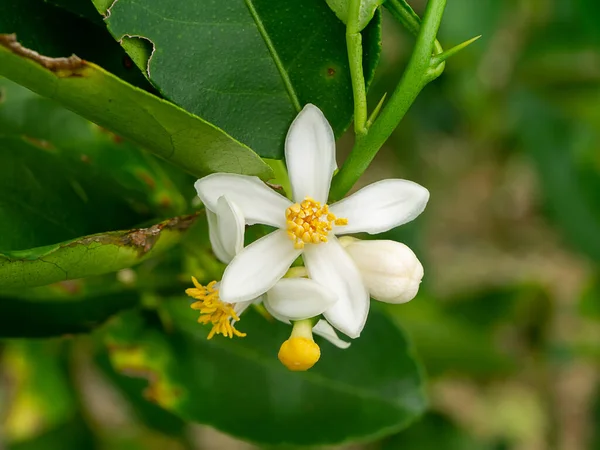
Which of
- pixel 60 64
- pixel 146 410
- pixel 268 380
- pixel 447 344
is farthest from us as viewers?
pixel 447 344

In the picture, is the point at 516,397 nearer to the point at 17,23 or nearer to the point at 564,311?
the point at 564,311

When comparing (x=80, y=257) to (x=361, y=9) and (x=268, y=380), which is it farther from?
(x=268, y=380)

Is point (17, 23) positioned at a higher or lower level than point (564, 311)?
lower

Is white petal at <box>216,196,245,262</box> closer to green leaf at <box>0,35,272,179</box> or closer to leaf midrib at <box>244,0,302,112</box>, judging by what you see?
green leaf at <box>0,35,272,179</box>

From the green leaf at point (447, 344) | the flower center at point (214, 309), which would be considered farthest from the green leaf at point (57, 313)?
the green leaf at point (447, 344)

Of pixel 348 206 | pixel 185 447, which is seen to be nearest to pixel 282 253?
pixel 348 206

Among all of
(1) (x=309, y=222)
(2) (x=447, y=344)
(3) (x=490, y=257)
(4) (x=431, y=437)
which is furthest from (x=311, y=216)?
(3) (x=490, y=257)

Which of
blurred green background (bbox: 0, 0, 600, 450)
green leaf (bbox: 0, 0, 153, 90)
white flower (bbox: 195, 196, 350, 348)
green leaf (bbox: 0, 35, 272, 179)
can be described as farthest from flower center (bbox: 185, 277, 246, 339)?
blurred green background (bbox: 0, 0, 600, 450)
